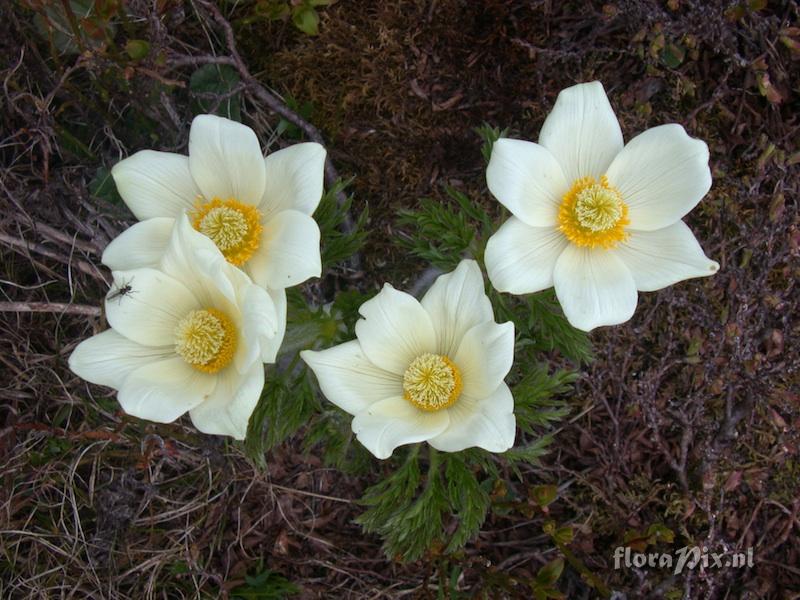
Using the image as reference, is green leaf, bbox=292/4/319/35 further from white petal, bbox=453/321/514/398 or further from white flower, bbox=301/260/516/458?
white petal, bbox=453/321/514/398

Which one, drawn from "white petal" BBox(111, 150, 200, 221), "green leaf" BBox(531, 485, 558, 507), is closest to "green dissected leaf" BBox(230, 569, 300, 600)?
"green leaf" BBox(531, 485, 558, 507)

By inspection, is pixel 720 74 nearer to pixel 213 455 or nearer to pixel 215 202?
pixel 215 202

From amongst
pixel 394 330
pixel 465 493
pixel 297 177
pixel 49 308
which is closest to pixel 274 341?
pixel 394 330

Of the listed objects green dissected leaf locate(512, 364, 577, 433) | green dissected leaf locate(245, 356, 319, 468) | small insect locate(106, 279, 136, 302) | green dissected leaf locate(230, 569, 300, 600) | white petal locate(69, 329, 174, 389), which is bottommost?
green dissected leaf locate(230, 569, 300, 600)

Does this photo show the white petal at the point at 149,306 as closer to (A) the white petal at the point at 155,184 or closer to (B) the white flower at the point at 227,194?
(B) the white flower at the point at 227,194

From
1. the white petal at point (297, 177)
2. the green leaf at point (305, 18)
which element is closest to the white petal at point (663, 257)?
the white petal at point (297, 177)

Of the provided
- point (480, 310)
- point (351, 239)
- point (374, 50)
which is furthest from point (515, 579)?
point (374, 50)
